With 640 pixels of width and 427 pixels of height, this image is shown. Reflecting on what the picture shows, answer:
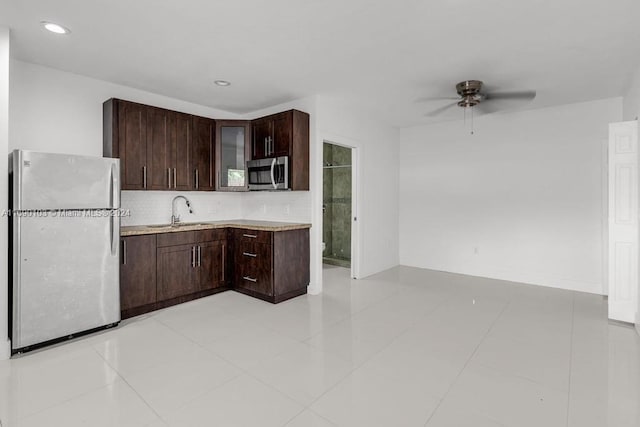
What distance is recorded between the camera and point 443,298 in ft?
13.3

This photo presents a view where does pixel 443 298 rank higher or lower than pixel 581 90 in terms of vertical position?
lower

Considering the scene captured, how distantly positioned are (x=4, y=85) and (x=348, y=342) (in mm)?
3374

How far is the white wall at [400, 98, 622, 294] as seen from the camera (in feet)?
14.3

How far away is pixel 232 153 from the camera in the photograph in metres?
4.47

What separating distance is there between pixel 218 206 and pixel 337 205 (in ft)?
7.34

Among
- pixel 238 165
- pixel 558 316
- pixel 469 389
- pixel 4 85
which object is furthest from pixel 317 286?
pixel 4 85

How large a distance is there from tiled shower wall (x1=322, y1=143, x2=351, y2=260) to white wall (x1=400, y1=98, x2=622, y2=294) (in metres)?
1.03

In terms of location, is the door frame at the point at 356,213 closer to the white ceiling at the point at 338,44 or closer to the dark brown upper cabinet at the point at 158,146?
the white ceiling at the point at 338,44

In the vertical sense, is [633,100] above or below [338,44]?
below

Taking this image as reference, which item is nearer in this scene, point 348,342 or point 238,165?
point 348,342

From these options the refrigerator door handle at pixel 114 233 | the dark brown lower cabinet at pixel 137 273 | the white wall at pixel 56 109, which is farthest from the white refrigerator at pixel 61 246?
the white wall at pixel 56 109

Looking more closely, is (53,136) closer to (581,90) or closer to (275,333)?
(275,333)

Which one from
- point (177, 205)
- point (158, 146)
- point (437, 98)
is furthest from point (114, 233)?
point (437, 98)

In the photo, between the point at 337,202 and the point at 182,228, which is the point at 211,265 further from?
the point at 337,202
